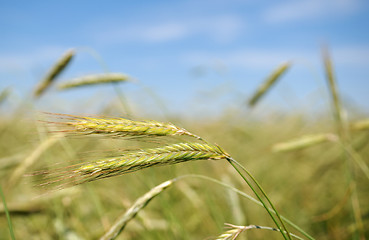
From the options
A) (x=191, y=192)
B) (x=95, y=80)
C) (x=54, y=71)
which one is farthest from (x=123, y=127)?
(x=191, y=192)

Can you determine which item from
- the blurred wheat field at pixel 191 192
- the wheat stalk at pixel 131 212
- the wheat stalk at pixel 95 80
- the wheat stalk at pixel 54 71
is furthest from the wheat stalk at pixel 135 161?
the wheat stalk at pixel 54 71

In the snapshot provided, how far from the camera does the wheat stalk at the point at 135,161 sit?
699 mm

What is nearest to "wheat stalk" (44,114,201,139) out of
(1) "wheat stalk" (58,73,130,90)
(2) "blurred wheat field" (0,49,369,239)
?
(2) "blurred wheat field" (0,49,369,239)

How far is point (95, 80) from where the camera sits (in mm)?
1912

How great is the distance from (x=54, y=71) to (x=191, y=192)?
53.5 inches

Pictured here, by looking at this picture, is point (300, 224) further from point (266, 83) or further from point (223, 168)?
point (266, 83)

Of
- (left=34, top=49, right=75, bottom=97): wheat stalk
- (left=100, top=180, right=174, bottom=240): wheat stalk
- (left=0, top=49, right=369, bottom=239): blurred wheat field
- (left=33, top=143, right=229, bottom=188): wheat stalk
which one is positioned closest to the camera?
(left=33, top=143, right=229, bottom=188): wheat stalk

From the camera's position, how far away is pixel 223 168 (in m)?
2.46

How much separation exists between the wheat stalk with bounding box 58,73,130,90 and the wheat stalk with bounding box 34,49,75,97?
0.09 m

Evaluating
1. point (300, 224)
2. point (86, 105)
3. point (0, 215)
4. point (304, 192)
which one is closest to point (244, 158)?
point (304, 192)

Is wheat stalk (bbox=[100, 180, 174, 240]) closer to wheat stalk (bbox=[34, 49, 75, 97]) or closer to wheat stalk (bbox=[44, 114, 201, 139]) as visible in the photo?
wheat stalk (bbox=[44, 114, 201, 139])

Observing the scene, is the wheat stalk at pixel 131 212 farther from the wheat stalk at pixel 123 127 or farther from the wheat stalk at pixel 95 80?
the wheat stalk at pixel 95 80

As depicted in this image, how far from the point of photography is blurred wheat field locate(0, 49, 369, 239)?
1.58 meters

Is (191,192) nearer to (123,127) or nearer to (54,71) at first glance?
(54,71)
